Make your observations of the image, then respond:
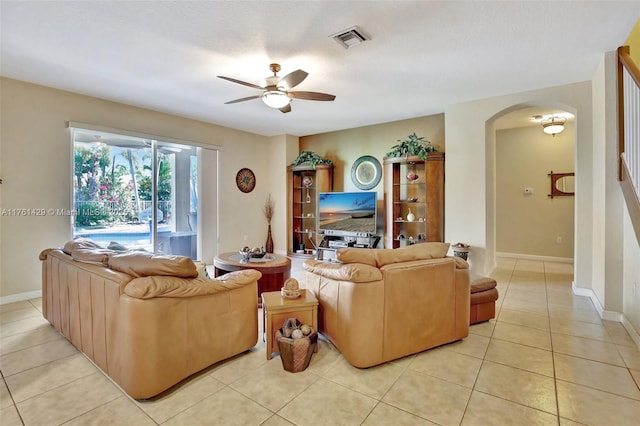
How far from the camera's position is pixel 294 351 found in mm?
2109

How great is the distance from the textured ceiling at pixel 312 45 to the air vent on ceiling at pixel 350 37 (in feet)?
0.18

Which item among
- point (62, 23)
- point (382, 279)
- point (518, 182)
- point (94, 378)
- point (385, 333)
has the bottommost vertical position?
point (94, 378)

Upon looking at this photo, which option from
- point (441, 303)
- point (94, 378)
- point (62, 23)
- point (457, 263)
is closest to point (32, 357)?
point (94, 378)

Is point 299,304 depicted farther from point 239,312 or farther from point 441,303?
point 441,303

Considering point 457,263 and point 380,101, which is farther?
point 380,101

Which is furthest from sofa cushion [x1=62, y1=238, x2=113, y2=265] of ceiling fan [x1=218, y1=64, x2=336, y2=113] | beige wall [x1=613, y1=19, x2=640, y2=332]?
beige wall [x1=613, y1=19, x2=640, y2=332]

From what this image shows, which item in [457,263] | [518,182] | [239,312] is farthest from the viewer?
[518,182]

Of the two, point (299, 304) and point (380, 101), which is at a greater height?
point (380, 101)

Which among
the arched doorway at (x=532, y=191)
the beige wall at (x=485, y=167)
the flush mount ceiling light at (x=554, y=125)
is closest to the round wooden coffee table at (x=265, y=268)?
the beige wall at (x=485, y=167)

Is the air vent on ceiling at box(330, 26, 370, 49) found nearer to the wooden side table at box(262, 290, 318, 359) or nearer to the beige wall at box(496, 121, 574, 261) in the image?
the wooden side table at box(262, 290, 318, 359)

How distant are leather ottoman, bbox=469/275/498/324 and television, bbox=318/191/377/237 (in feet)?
8.58

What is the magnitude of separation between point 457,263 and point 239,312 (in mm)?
1785

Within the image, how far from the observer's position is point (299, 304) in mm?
2348

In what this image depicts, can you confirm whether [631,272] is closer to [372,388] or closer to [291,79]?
[372,388]
